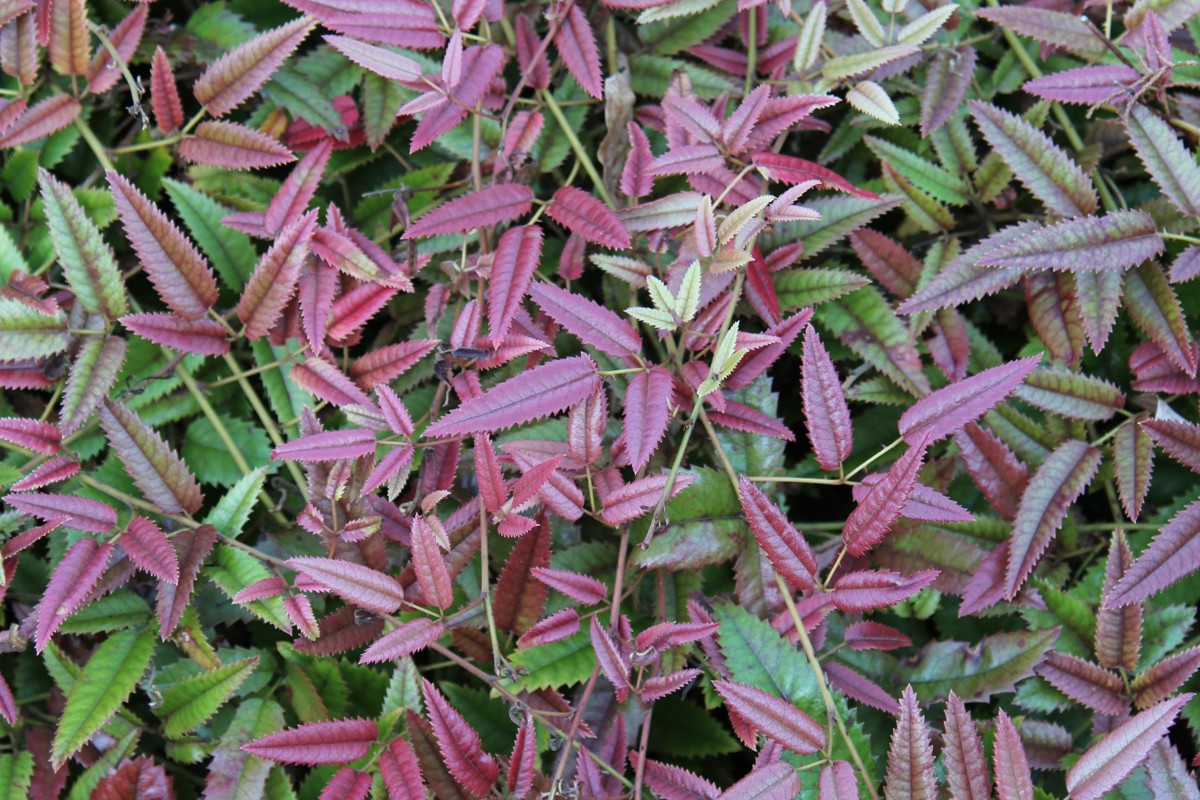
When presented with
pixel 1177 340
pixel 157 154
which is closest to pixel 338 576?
pixel 157 154

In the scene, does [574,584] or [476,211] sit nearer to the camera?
[574,584]

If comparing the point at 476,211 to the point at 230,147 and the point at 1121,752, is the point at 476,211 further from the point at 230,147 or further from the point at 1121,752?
the point at 1121,752

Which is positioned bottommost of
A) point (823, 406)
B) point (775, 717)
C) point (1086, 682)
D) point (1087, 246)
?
point (1086, 682)

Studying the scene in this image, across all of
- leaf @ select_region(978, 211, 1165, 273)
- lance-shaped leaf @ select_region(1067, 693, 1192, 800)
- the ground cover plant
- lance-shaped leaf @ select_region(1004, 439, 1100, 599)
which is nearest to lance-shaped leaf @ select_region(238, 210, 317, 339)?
the ground cover plant

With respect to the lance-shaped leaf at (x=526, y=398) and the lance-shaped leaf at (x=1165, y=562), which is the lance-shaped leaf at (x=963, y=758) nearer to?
the lance-shaped leaf at (x=1165, y=562)

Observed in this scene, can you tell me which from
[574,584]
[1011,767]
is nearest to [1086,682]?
[1011,767]

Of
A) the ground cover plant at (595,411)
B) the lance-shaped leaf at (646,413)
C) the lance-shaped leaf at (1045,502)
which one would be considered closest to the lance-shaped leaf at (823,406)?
the ground cover plant at (595,411)

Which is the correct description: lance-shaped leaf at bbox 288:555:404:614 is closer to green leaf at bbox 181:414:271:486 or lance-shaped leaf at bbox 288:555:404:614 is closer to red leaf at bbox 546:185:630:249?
green leaf at bbox 181:414:271:486
